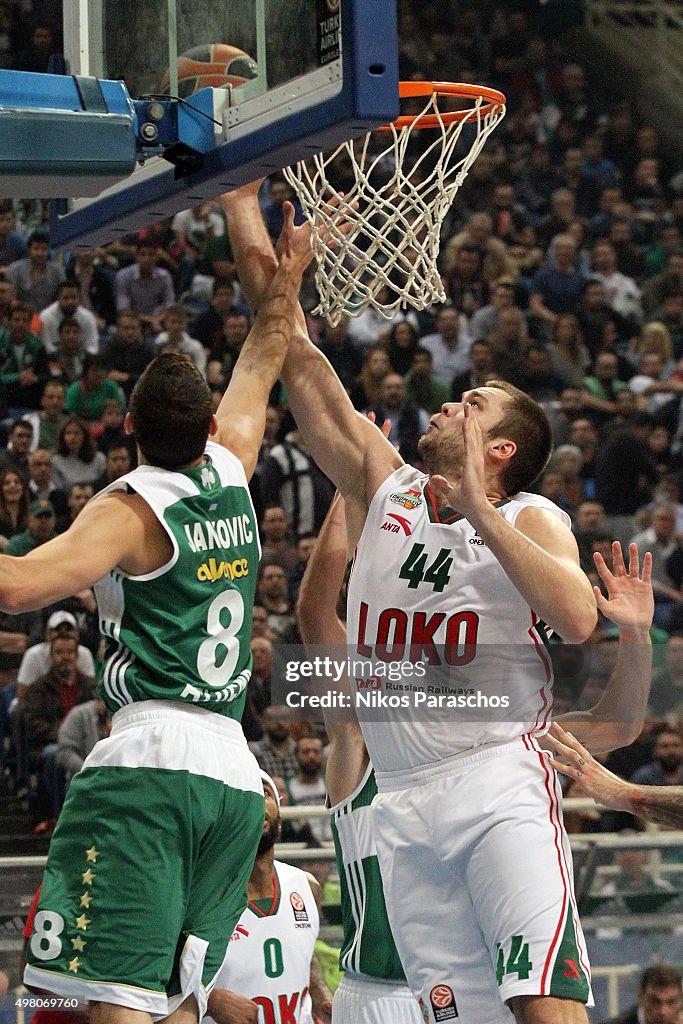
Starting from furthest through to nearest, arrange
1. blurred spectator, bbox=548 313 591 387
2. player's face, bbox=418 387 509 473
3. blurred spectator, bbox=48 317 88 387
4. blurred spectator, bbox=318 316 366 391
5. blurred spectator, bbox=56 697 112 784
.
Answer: blurred spectator, bbox=548 313 591 387
blurred spectator, bbox=318 316 366 391
blurred spectator, bbox=48 317 88 387
blurred spectator, bbox=56 697 112 784
player's face, bbox=418 387 509 473

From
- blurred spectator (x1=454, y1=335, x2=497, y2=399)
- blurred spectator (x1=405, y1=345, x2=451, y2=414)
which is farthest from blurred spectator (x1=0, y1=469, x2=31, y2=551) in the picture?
blurred spectator (x1=454, y1=335, x2=497, y2=399)

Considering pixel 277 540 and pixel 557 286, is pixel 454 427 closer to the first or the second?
pixel 277 540

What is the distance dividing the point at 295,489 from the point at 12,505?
1747 millimetres

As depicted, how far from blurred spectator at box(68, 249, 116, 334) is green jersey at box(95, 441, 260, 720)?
592cm

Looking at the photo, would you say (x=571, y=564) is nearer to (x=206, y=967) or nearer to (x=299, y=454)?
(x=206, y=967)

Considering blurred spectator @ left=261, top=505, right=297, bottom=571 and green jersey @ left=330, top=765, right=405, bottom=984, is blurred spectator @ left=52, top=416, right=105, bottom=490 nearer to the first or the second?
blurred spectator @ left=261, top=505, right=297, bottom=571

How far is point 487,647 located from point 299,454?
16.5ft

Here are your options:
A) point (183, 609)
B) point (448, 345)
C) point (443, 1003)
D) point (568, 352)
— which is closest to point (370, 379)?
point (448, 345)

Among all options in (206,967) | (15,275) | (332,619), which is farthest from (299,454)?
(206,967)

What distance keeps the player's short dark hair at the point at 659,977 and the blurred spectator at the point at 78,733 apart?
283 cm

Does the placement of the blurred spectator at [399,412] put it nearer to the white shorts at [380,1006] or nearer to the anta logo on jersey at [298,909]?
the anta logo on jersey at [298,909]

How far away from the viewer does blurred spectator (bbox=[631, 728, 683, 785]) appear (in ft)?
25.4

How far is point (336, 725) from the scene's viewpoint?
4.53 metres

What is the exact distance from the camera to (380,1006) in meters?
4.07
